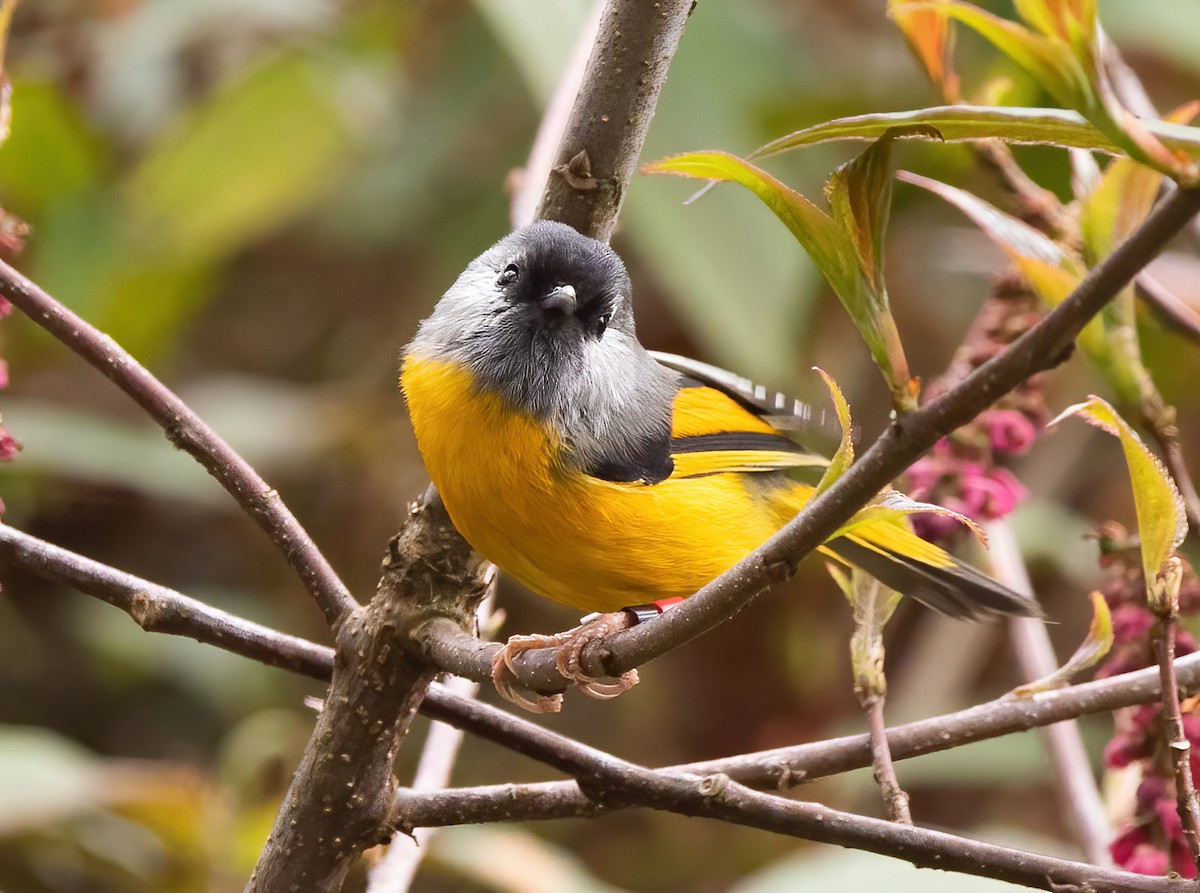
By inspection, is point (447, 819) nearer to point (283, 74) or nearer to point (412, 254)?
point (283, 74)

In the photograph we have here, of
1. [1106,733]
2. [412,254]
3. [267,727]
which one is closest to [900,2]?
[267,727]

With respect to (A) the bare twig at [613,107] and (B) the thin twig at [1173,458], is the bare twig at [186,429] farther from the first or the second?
(B) the thin twig at [1173,458]

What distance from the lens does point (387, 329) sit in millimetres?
4141

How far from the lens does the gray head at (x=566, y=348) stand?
1591mm

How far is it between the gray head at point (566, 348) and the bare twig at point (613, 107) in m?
0.17

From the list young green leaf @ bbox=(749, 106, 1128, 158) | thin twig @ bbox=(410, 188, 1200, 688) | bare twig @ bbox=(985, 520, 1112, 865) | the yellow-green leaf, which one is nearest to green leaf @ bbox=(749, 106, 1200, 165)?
young green leaf @ bbox=(749, 106, 1128, 158)

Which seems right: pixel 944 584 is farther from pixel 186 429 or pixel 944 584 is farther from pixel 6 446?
pixel 6 446

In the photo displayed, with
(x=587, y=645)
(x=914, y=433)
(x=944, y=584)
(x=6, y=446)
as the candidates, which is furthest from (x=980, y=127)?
(x=944, y=584)

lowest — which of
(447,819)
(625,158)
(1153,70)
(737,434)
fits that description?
(447,819)

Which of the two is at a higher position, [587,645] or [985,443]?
[985,443]

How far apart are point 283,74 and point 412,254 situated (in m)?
0.92

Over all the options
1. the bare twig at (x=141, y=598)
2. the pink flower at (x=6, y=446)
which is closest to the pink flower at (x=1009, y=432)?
the bare twig at (x=141, y=598)

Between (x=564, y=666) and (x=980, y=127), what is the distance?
0.60m

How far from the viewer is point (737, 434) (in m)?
1.85
